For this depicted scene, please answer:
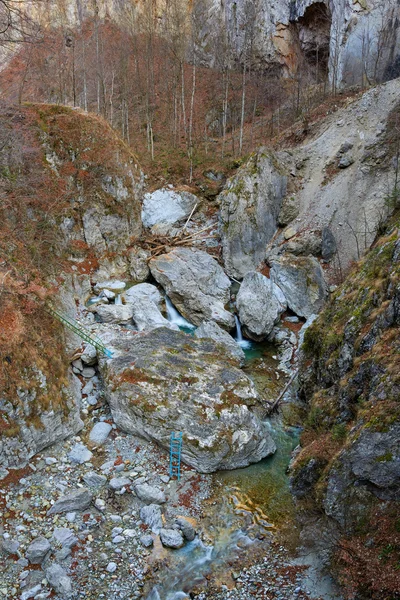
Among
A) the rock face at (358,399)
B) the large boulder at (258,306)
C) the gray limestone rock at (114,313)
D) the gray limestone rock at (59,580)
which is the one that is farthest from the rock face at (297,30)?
the gray limestone rock at (59,580)

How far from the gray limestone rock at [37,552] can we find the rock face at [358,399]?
6.07 metres

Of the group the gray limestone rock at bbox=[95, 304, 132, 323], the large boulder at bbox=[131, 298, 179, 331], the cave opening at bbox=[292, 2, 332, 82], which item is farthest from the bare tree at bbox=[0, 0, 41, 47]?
the cave opening at bbox=[292, 2, 332, 82]

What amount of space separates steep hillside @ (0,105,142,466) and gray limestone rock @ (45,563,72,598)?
131 inches

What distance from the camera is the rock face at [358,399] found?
827 centimetres

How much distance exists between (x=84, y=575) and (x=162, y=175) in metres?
25.1

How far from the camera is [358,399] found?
9969mm

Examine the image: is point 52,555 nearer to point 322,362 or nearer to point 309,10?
point 322,362

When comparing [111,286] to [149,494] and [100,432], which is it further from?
[149,494]

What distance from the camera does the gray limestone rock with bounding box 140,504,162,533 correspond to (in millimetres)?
10797

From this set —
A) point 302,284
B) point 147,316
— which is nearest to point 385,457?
point 147,316

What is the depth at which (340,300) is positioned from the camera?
1445 centimetres

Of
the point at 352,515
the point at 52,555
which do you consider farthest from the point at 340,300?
the point at 52,555

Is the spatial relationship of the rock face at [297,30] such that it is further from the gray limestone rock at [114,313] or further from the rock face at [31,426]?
the rock face at [31,426]

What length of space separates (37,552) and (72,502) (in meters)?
1.51
